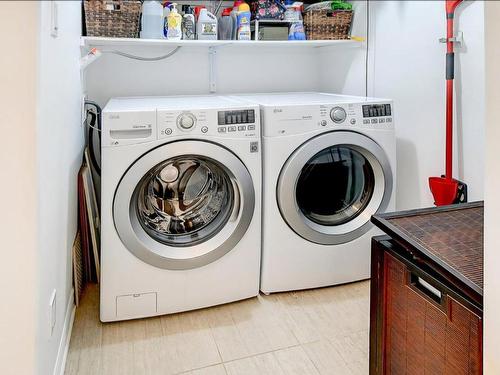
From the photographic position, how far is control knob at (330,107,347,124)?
2139 mm

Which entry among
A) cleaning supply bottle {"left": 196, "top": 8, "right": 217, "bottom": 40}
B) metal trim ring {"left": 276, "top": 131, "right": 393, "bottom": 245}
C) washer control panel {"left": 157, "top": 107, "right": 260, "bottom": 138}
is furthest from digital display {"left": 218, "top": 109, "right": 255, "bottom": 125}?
cleaning supply bottle {"left": 196, "top": 8, "right": 217, "bottom": 40}

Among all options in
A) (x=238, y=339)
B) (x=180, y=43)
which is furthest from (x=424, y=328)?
(x=180, y=43)

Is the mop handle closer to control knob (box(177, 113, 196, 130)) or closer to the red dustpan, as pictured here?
the red dustpan

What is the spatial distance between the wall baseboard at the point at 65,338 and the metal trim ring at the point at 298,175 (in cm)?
98

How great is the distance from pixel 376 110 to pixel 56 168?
1.43m

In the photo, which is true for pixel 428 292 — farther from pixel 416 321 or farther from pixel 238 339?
pixel 238 339

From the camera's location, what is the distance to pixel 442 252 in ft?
3.97

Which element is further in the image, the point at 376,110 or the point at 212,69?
the point at 212,69

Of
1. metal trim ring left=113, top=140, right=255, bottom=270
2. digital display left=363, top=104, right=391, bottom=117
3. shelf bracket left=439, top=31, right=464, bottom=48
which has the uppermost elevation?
shelf bracket left=439, top=31, right=464, bottom=48

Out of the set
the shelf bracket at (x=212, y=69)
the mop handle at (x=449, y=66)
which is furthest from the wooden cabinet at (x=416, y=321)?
the shelf bracket at (x=212, y=69)

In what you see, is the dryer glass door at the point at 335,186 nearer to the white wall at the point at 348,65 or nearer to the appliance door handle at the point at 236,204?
the appliance door handle at the point at 236,204

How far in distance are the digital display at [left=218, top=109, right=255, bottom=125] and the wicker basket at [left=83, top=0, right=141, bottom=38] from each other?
76 cm

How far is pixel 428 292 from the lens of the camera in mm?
1238

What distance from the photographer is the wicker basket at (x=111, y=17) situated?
7.36ft
